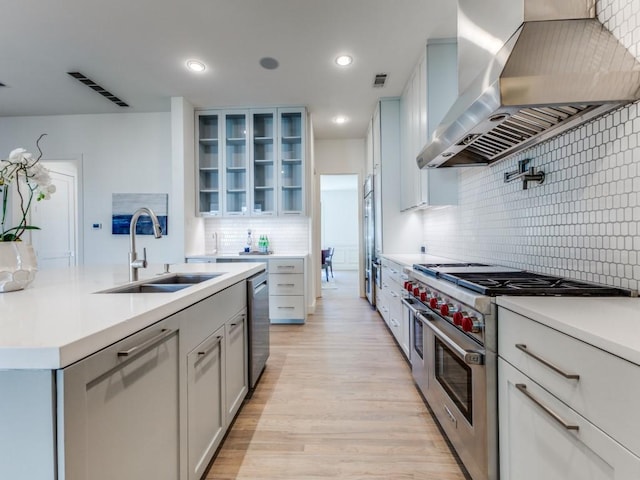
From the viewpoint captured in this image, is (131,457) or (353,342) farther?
(353,342)

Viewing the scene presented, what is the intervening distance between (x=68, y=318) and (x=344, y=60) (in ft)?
10.7

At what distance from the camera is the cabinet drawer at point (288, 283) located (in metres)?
4.09

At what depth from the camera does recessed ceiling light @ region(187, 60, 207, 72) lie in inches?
128

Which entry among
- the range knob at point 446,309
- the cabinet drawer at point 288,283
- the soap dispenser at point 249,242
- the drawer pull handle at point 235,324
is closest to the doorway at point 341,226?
the soap dispenser at point 249,242

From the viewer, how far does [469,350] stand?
1313mm

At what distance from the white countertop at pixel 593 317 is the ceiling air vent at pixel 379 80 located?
311 cm

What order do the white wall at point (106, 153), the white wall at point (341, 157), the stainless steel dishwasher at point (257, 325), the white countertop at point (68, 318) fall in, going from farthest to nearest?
the white wall at point (341, 157) < the white wall at point (106, 153) < the stainless steel dishwasher at point (257, 325) < the white countertop at point (68, 318)

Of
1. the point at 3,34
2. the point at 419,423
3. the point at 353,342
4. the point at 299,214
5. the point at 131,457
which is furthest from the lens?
the point at 299,214

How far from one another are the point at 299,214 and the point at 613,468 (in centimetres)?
390

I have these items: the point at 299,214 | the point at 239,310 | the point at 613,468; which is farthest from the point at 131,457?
the point at 299,214

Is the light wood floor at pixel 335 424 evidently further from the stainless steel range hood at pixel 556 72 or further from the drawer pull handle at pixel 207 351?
the stainless steel range hood at pixel 556 72

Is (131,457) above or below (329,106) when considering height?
below

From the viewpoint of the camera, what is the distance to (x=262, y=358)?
2.44m

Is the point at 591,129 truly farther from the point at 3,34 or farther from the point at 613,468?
the point at 3,34
